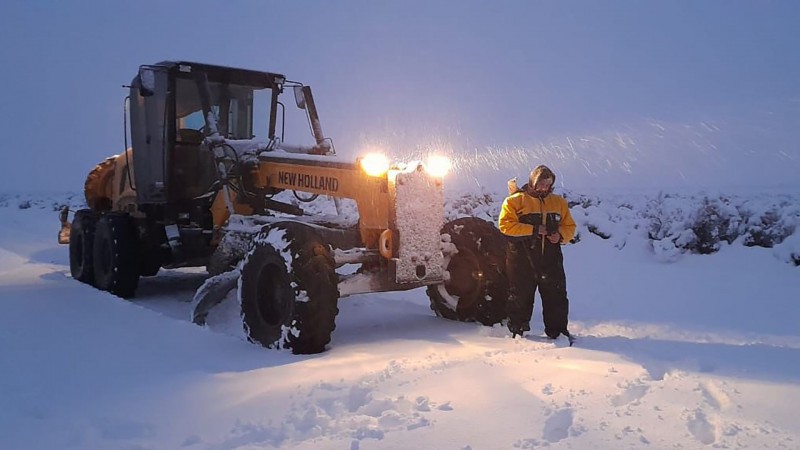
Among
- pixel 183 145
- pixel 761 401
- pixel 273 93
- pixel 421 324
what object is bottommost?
pixel 421 324

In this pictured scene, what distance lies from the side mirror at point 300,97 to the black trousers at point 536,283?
12.3ft

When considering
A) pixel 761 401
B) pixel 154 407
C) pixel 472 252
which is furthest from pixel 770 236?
pixel 154 407

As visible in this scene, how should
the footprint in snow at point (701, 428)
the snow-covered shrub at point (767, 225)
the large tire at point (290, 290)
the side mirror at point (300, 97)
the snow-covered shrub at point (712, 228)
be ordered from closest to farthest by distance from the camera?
1. the footprint in snow at point (701, 428)
2. the large tire at point (290, 290)
3. the side mirror at point (300, 97)
4. the snow-covered shrub at point (767, 225)
5. the snow-covered shrub at point (712, 228)

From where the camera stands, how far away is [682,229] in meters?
10.5

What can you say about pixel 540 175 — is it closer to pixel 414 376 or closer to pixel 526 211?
pixel 526 211

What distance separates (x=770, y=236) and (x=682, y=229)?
1235 mm

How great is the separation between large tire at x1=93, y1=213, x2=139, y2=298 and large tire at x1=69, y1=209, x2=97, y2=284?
49 cm

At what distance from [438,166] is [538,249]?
1.15m

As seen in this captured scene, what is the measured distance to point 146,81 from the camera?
23.9 feet

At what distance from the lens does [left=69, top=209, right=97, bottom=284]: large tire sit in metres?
8.89

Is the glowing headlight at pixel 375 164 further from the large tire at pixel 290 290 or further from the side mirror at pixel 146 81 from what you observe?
the side mirror at pixel 146 81

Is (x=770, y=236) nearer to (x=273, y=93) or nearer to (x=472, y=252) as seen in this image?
(x=472, y=252)

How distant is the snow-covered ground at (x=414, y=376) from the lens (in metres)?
3.20

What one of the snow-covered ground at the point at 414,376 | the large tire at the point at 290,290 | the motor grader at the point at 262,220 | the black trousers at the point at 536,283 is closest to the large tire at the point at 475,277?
the motor grader at the point at 262,220
